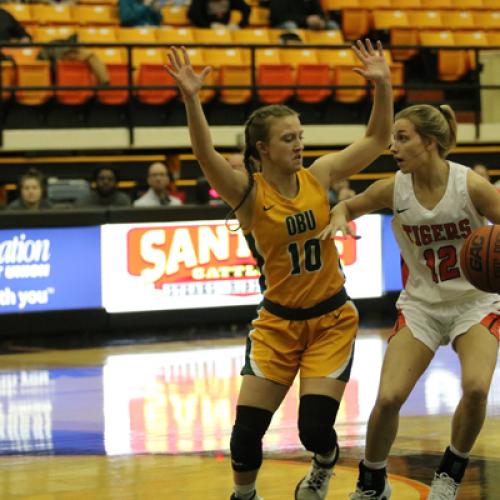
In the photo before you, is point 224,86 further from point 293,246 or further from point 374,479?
point 374,479

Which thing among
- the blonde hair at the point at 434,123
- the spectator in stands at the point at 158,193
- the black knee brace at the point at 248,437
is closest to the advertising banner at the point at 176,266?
the spectator in stands at the point at 158,193

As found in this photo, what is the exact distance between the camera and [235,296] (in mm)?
13109

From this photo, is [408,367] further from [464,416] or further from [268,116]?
[268,116]

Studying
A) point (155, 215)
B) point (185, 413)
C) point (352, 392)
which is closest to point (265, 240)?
point (185, 413)

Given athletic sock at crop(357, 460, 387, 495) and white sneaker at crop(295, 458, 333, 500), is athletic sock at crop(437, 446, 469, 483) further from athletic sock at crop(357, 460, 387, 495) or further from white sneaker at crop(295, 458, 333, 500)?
white sneaker at crop(295, 458, 333, 500)

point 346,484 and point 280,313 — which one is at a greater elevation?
point 280,313

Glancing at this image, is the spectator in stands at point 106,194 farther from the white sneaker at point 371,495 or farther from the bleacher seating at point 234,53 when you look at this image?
Answer: the white sneaker at point 371,495

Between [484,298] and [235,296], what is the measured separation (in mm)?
7161

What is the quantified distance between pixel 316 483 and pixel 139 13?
12185 mm

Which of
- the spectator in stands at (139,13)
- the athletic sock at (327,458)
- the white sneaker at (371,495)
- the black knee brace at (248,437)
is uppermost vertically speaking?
the spectator in stands at (139,13)

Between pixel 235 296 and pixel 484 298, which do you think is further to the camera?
pixel 235 296

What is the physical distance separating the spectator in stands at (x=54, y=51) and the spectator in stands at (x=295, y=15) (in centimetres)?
349

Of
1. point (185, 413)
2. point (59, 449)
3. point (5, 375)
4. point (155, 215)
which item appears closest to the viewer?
point (59, 449)

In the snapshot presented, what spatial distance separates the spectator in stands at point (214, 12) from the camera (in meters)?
17.7
